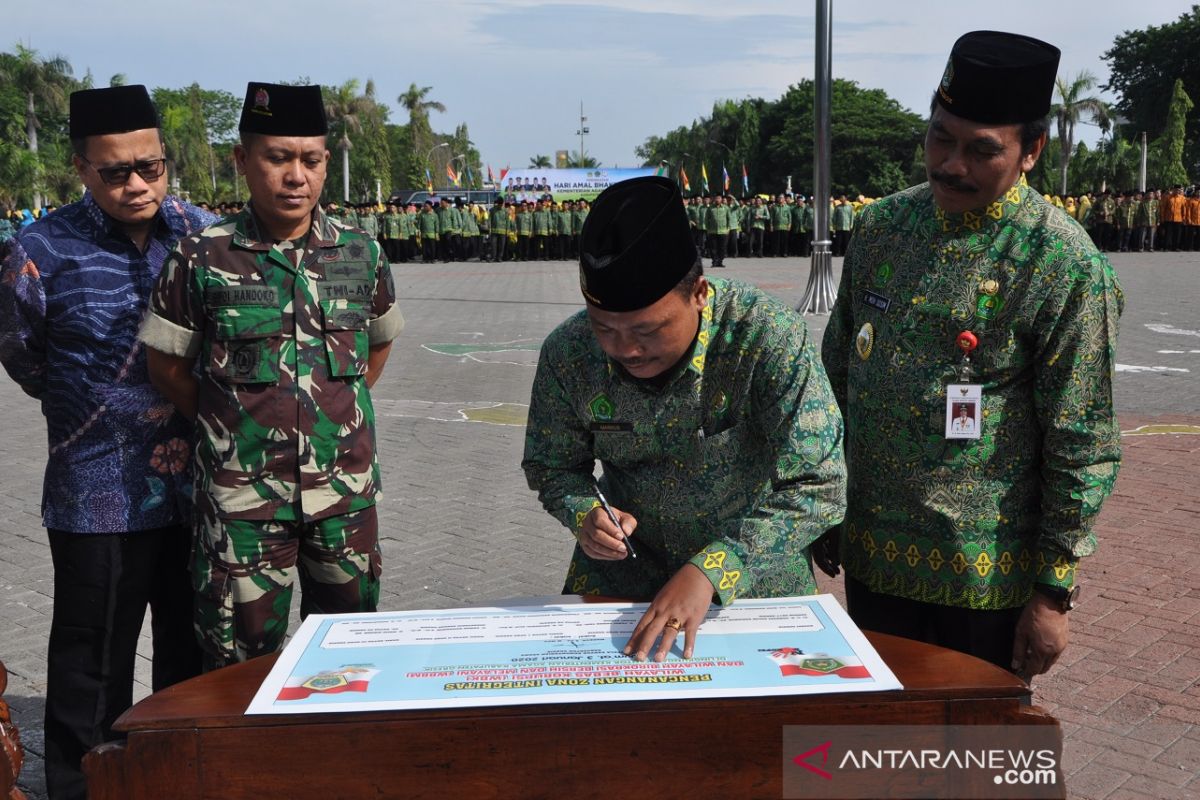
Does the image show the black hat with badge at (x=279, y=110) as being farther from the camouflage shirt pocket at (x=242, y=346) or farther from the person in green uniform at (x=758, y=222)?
the person in green uniform at (x=758, y=222)

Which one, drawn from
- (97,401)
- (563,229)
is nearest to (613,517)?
(97,401)

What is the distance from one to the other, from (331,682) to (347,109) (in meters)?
57.0

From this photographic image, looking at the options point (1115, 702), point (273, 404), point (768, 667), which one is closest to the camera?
point (768, 667)

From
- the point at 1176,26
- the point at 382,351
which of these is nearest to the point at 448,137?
the point at 1176,26

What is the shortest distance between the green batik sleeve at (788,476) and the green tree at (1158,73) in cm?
6174

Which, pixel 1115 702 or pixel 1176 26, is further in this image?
pixel 1176 26

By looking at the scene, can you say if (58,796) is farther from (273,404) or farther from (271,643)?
(273,404)

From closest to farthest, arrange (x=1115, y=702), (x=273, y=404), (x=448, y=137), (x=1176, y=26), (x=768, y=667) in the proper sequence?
(x=768, y=667)
(x=273, y=404)
(x=1115, y=702)
(x=1176, y=26)
(x=448, y=137)

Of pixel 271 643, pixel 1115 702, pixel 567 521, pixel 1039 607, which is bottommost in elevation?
pixel 1115 702

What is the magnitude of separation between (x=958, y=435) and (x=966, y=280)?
1.10 feet

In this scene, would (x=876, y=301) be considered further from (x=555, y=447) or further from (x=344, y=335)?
(x=344, y=335)

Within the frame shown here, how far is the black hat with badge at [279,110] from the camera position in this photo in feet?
9.26

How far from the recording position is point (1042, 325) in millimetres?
2340

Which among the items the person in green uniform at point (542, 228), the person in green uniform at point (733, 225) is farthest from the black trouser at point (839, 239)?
the person in green uniform at point (542, 228)
